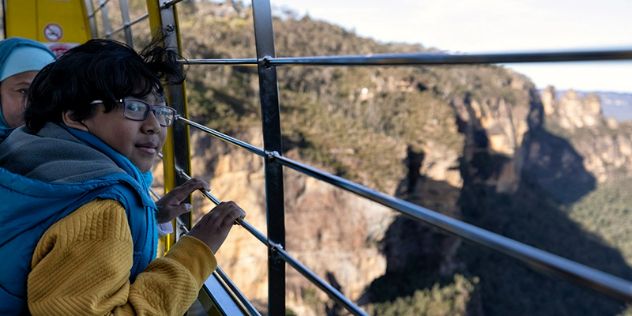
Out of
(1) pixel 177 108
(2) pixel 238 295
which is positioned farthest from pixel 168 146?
(2) pixel 238 295

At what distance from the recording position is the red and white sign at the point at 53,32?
2064 mm

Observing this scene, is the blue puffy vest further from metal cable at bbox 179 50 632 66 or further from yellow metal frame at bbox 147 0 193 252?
yellow metal frame at bbox 147 0 193 252

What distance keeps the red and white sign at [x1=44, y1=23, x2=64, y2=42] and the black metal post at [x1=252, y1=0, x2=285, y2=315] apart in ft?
5.53

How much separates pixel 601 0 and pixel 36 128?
39047mm

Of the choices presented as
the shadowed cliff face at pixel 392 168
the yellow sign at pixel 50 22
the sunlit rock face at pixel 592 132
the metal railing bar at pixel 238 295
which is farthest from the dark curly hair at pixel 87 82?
the sunlit rock face at pixel 592 132

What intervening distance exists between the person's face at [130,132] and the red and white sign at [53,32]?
171 centimetres

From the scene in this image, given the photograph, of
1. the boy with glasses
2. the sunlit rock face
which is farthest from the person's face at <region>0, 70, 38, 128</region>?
the sunlit rock face

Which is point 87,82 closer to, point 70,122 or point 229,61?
point 70,122

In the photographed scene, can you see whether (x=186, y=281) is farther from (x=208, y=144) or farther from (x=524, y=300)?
(x=524, y=300)

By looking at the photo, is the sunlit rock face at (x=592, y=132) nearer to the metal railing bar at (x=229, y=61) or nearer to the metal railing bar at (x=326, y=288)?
the metal railing bar at (x=229, y=61)

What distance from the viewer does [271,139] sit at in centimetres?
79

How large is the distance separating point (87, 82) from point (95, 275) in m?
0.25

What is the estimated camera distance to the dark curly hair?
61 centimetres

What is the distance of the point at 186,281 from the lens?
561 millimetres
